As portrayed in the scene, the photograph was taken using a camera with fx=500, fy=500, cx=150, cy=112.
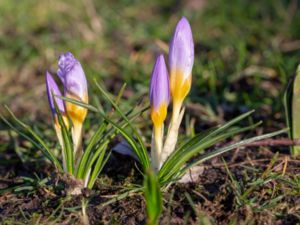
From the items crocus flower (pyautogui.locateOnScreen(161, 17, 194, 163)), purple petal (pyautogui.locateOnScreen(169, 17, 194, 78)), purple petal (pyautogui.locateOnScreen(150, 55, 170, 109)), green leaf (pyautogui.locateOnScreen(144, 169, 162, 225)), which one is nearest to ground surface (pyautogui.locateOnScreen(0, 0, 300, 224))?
green leaf (pyautogui.locateOnScreen(144, 169, 162, 225))

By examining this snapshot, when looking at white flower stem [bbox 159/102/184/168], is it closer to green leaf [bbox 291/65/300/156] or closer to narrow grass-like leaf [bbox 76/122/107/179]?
narrow grass-like leaf [bbox 76/122/107/179]

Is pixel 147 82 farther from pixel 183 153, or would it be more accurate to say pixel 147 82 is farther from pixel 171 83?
pixel 183 153

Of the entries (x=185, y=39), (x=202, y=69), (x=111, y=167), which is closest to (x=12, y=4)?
(x=202, y=69)

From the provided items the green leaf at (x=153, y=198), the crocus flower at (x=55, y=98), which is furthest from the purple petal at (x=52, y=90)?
the green leaf at (x=153, y=198)

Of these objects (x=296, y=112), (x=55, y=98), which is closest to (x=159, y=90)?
(x=55, y=98)

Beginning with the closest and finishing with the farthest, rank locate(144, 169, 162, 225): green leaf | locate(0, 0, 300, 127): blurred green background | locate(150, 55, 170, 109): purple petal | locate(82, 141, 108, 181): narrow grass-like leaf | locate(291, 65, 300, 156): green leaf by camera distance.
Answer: locate(144, 169, 162, 225): green leaf → locate(150, 55, 170, 109): purple petal → locate(82, 141, 108, 181): narrow grass-like leaf → locate(291, 65, 300, 156): green leaf → locate(0, 0, 300, 127): blurred green background

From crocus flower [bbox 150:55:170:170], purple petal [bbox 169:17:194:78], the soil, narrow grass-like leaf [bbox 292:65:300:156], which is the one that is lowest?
the soil
